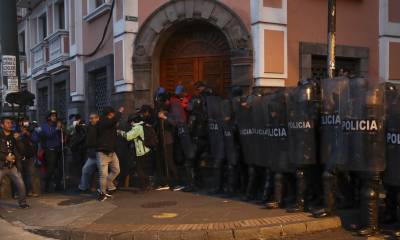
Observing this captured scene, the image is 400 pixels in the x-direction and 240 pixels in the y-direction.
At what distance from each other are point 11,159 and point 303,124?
569cm

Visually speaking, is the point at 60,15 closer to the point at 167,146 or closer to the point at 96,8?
the point at 96,8

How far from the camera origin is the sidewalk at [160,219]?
7102 mm

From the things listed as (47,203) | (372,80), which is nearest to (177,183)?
(47,203)

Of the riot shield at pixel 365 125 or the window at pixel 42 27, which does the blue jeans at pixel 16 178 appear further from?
the window at pixel 42 27

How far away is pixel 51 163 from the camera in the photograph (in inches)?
480

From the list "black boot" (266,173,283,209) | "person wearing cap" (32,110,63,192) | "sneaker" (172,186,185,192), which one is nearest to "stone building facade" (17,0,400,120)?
"person wearing cap" (32,110,63,192)

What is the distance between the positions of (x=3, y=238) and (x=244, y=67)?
6.54 metres

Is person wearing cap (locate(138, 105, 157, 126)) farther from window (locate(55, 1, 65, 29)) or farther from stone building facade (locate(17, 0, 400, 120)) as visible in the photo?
window (locate(55, 1, 65, 29))

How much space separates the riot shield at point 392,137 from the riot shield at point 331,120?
0.57m

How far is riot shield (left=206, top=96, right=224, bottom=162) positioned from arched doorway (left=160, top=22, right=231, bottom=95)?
117 inches

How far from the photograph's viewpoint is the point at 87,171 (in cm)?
1118

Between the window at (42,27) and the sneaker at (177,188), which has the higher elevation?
the window at (42,27)

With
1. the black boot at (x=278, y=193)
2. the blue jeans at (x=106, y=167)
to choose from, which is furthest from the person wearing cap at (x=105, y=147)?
the black boot at (x=278, y=193)

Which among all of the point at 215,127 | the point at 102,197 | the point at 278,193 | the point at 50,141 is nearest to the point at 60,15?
the point at 50,141
